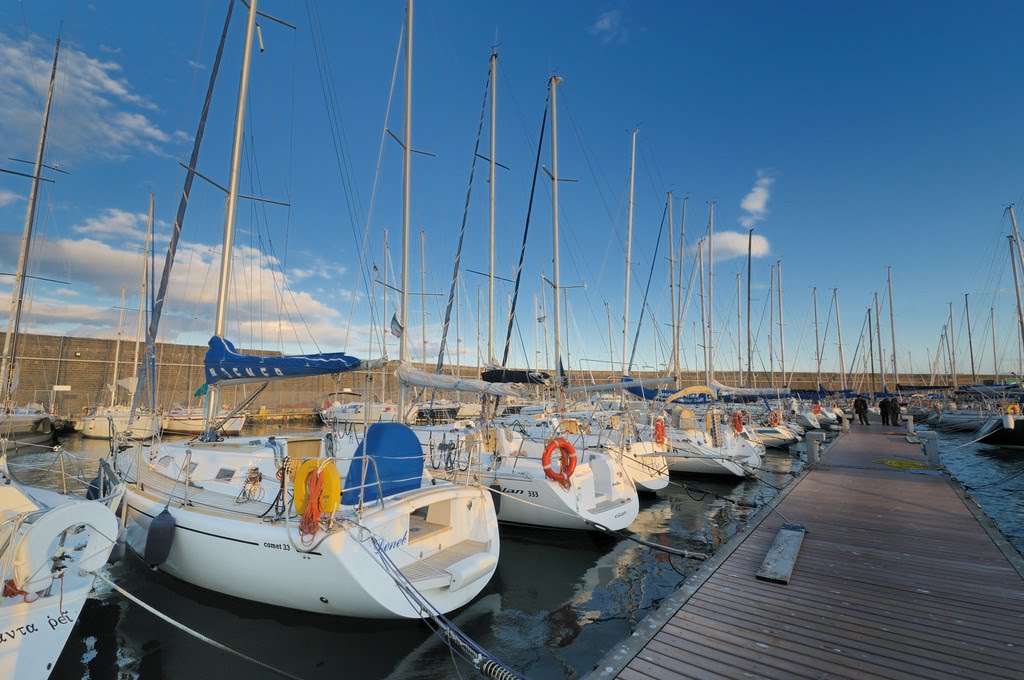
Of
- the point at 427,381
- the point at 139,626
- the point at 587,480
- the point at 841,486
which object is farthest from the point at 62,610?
the point at 841,486

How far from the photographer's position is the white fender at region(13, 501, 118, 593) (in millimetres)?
3949

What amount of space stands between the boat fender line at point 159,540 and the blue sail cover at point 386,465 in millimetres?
2358

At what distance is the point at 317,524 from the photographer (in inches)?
210

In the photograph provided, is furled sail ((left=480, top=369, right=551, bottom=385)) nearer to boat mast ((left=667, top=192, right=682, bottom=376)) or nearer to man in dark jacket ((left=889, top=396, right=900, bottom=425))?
boat mast ((left=667, top=192, right=682, bottom=376))

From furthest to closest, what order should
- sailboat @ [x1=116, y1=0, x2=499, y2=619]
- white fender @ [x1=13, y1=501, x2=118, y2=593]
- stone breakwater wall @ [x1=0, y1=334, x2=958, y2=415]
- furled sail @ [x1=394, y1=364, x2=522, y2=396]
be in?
1. stone breakwater wall @ [x1=0, y1=334, x2=958, y2=415]
2. furled sail @ [x1=394, y1=364, x2=522, y2=396]
3. sailboat @ [x1=116, y1=0, x2=499, y2=619]
4. white fender @ [x1=13, y1=501, x2=118, y2=593]

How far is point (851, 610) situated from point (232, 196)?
12.8 metres

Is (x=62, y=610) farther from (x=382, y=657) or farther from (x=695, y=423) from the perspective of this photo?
(x=695, y=423)

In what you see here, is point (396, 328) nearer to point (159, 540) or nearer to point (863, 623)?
point (159, 540)

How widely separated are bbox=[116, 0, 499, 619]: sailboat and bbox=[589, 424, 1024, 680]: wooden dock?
2.44 metres

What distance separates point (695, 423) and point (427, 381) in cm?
1300

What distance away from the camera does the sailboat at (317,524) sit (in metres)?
5.37

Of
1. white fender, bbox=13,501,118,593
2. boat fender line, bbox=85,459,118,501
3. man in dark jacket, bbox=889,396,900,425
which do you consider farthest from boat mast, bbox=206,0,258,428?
man in dark jacket, bbox=889,396,900,425

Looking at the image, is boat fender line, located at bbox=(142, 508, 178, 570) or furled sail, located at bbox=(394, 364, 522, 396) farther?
furled sail, located at bbox=(394, 364, 522, 396)

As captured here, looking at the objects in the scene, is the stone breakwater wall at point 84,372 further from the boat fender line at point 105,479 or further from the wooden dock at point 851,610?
the wooden dock at point 851,610
